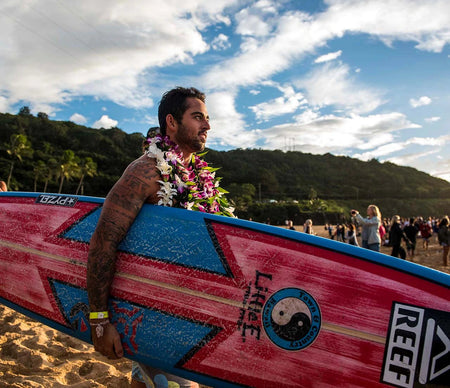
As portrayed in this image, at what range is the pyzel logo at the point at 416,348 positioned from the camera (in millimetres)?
1422

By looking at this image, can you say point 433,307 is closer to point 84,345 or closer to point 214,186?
point 214,186

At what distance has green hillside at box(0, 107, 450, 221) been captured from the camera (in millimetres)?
55188

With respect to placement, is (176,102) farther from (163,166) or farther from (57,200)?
(57,200)

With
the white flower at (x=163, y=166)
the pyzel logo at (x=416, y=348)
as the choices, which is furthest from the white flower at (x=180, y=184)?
the pyzel logo at (x=416, y=348)

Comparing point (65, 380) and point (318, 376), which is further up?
point (318, 376)

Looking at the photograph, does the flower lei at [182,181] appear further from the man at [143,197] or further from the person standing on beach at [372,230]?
the person standing on beach at [372,230]

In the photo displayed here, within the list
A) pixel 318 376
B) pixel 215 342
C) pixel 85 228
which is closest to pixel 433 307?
pixel 318 376

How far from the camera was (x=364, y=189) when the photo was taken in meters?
112

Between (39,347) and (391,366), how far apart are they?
10.2 ft

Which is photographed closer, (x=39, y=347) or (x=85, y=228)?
(x=85, y=228)

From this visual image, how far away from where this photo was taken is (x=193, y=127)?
6.34 feet

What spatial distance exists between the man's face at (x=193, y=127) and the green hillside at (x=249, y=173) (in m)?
49.8

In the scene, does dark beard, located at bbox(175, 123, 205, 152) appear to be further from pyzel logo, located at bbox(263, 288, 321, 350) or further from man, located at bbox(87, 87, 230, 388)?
pyzel logo, located at bbox(263, 288, 321, 350)

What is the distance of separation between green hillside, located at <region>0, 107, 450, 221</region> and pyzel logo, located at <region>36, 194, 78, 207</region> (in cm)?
4894
